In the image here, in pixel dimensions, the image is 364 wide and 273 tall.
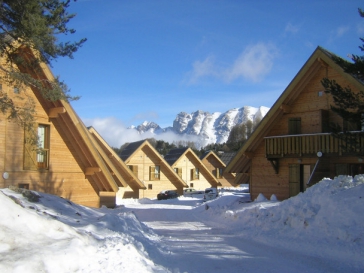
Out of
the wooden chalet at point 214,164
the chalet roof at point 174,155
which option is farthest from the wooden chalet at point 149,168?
the wooden chalet at point 214,164

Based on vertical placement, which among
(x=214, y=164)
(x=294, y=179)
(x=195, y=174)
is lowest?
(x=195, y=174)

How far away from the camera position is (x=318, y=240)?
40.4 feet

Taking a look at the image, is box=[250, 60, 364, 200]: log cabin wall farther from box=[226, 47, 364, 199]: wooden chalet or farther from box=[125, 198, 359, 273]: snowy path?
box=[125, 198, 359, 273]: snowy path

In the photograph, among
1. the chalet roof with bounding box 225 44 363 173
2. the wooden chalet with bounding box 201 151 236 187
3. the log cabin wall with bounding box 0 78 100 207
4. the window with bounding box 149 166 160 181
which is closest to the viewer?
the log cabin wall with bounding box 0 78 100 207

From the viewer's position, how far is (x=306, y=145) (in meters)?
21.2

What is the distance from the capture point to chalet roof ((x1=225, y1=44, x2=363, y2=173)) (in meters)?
21.0

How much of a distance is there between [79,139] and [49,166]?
6.24 ft

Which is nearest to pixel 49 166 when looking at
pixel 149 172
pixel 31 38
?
pixel 31 38

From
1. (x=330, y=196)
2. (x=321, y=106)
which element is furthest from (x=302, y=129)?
(x=330, y=196)

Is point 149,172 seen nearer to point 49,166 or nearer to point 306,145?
point 306,145

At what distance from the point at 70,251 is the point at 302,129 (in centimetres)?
1877

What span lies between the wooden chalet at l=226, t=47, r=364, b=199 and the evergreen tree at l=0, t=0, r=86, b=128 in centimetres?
1378

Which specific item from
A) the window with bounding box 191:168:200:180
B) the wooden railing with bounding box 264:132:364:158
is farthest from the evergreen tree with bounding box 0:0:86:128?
the window with bounding box 191:168:200:180

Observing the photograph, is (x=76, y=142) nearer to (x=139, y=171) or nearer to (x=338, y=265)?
(x=338, y=265)
